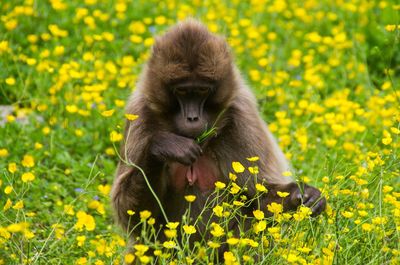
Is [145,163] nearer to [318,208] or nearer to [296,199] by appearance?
[296,199]

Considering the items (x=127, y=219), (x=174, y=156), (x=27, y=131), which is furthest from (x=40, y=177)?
(x=174, y=156)

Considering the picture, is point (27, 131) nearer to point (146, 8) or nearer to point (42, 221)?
point (42, 221)

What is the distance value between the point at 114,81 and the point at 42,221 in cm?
267

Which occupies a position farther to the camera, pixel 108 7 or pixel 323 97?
pixel 108 7

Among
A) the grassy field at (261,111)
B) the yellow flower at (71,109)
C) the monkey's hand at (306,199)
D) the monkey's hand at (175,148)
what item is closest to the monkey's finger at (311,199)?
the monkey's hand at (306,199)

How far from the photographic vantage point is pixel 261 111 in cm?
834

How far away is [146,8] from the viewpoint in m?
10.7

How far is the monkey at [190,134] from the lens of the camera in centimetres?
586

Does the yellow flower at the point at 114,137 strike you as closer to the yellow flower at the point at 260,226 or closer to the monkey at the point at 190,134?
the monkey at the point at 190,134

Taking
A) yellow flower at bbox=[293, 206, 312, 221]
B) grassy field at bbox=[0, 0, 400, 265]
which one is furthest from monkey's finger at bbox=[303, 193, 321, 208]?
yellow flower at bbox=[293, 206, 312, 221]

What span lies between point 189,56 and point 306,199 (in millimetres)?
1150

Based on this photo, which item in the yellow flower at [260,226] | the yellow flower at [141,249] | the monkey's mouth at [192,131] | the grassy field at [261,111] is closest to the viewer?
the yellow flower at [141,249]

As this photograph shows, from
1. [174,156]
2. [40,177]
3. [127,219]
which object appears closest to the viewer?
[174,156]

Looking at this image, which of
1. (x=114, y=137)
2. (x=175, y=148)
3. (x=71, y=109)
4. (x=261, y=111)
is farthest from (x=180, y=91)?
(x=261, y=111)
